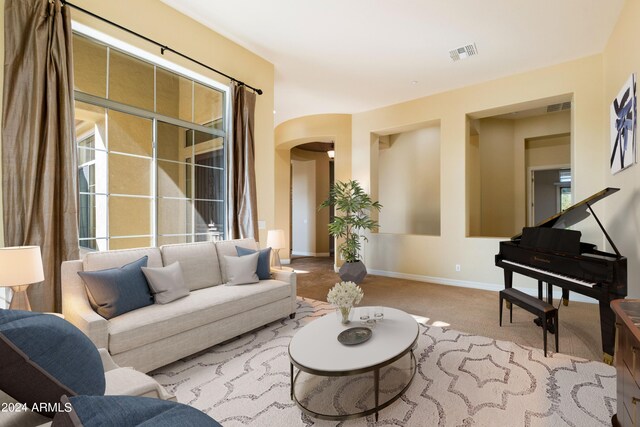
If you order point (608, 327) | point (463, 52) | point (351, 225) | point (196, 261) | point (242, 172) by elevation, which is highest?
point (463, 52)

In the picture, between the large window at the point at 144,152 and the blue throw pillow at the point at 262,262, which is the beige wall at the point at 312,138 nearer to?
the large window at the point at 144,152

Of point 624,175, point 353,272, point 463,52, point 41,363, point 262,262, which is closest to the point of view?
point 41,363

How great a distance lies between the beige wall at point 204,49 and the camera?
296 cm

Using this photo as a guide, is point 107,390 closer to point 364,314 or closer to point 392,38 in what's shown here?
point 364,314

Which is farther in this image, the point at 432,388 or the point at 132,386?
Result: the point at 432,388

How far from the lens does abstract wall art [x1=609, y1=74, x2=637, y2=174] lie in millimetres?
2840

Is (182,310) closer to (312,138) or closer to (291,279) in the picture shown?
(291,279)

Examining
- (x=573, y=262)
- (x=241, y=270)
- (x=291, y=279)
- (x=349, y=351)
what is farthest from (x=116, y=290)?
(x=573, y=262)

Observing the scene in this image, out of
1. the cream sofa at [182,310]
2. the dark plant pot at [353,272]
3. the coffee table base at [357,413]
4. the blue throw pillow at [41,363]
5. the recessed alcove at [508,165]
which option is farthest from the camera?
the recessed alcove at [508,165]

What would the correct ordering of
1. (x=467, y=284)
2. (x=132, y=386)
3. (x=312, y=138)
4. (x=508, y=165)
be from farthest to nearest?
1. (x=312, y=138)
2. (x=508, y=165)
3. (x=467, y=284)
4. (x=132, y=386)

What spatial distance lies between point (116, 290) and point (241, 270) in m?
1.19

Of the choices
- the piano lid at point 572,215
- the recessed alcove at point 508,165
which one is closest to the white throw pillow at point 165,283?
the piano lid at point 572,215

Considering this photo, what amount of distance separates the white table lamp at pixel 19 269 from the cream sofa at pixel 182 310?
304mm

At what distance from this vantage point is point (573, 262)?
8.79 feet
